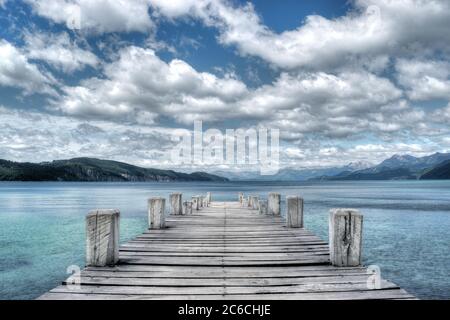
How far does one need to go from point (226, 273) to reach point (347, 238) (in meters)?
2.61

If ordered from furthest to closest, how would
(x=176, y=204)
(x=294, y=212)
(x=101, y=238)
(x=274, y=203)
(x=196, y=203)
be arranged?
(x=196, y=203) → (x=176, y=204) → (x=274, y=203) → (x=294, y=212) → (x=101, y=238)

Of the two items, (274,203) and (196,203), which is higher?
(274,203)

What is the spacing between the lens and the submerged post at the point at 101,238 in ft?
23.3

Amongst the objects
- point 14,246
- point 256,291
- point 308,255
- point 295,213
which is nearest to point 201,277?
point 256,291

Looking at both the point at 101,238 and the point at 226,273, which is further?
the point at 101,238

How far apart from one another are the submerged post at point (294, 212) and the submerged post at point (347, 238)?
4972 millimetres

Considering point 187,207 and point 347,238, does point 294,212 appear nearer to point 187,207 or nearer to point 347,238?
point 347,238

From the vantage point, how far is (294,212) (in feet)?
41.7

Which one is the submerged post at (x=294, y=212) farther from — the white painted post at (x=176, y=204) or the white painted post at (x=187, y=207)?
the white painted post at (x=187, y=207)

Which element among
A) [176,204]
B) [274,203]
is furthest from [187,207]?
[274,203]
